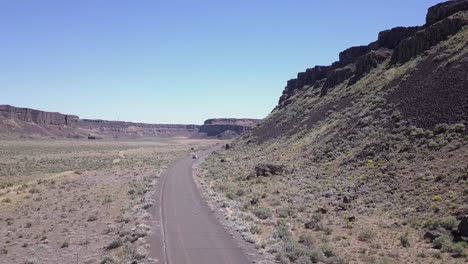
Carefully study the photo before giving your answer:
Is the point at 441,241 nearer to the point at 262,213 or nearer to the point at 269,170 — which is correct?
the point at 262,213

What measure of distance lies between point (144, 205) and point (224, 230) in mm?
8423

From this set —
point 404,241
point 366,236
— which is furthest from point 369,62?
point 404,241

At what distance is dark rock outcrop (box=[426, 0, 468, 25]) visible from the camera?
4982cm

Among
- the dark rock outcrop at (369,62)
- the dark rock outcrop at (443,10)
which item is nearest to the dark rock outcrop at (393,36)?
the dark rock outcrop at (369,62)

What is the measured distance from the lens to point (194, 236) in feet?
59.8

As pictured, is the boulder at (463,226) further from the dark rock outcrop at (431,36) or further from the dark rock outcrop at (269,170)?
the dark rock outcrop at (431,36)

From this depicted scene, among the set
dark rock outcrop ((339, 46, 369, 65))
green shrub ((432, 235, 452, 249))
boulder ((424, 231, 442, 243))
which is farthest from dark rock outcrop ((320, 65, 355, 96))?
green shrub ((432, 235, 452, 249))

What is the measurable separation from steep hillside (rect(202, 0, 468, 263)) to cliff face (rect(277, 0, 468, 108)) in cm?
25

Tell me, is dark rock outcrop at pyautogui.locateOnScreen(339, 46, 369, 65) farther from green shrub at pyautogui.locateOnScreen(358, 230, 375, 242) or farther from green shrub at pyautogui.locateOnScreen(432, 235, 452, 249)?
green shrub at pyautogui.locateOnScreen(432, 235, 452, 249)

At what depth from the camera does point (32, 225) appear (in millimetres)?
23688

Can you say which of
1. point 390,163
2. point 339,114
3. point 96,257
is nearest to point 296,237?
point 96,257

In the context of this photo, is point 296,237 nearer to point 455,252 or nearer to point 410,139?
point 455,252

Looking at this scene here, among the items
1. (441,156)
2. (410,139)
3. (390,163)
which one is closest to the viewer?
(441,156)

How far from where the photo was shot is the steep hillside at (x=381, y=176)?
17.5 metres
